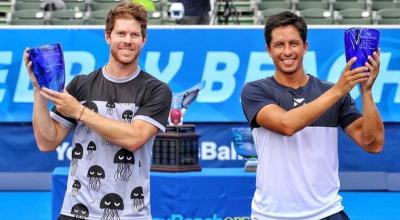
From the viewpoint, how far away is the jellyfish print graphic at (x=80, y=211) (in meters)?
3.85

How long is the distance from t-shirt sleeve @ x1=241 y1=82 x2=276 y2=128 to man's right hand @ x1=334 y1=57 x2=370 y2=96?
39 centimetres

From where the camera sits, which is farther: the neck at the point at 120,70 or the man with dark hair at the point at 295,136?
the neck at the point at 120,70

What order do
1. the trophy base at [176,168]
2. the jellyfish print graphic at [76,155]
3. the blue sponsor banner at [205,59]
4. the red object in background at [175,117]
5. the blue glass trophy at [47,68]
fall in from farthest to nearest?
the blue sponsor banner at [205,59] → the red object in background at [175,117] → the trophy base at [176,168] → the jellyfish print graphic at [76,155] → the blue glass trophy at [47,68]

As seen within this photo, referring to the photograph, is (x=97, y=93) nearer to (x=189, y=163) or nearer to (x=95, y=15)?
(x=189, y=163)

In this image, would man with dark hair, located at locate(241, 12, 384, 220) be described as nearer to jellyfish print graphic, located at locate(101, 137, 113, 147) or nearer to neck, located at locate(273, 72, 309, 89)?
neck, located at locate(273, 72, 309, 89)

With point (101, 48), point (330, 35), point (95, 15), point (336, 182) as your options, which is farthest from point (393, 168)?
point (336, 182)

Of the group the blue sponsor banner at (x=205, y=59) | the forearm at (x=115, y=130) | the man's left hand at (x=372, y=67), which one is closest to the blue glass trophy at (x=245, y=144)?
the blue sponsor banner at (x=205, y=59)

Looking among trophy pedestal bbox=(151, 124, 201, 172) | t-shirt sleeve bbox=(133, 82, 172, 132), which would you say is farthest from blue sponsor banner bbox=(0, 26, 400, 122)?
t-shirt sleeve bbox=(133, 82, 172, 132)

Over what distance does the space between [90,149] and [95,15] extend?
9.04 m

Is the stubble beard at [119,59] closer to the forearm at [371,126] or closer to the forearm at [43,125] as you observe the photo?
the forearm at [43,125]

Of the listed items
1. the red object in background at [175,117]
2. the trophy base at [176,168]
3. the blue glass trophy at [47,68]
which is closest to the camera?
the blue glass trophy at [47,68]

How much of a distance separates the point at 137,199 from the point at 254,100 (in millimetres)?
665

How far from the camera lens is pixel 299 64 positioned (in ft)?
12.6

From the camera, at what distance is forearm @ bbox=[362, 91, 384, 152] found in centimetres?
371
